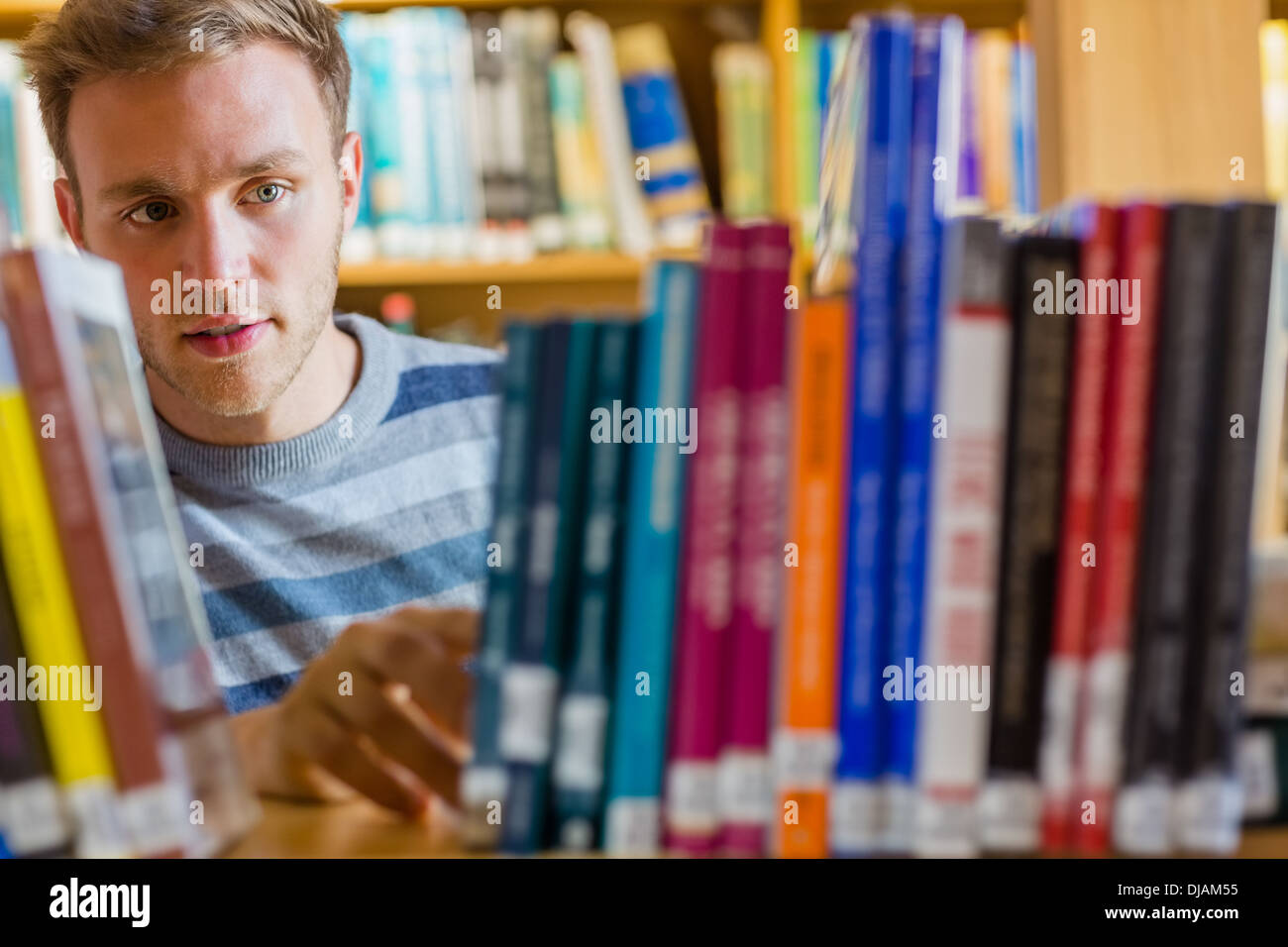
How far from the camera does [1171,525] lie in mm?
542

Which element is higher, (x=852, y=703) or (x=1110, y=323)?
(x=1110, y=323)

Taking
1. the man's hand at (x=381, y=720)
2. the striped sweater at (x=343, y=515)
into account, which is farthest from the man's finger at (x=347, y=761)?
the striped sweater at (x=343, y=515)

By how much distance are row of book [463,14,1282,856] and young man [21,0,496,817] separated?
586 millimetres

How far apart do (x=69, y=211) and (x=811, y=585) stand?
4.05 feet

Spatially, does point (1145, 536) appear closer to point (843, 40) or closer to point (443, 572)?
point (443, 572)

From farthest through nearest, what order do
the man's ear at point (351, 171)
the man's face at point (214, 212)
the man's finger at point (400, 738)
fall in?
the man's ear at point (351, 171) → the man's face at point (214, 212) → the man's finger at point (400, 738)

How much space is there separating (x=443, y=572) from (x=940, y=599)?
3.10 feet

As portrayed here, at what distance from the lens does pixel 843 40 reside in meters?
1.87

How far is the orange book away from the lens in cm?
53

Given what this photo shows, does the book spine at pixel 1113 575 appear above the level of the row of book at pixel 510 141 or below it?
below

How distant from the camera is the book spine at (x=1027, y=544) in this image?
0.54 m

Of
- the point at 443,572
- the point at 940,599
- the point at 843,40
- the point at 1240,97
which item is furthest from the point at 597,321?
the point at 843,40

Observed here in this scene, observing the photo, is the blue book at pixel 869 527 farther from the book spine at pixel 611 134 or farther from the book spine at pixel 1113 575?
the book spine at pixel 611 134
